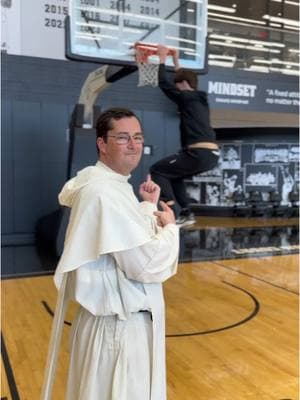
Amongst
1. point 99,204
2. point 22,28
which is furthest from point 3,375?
point 22,28

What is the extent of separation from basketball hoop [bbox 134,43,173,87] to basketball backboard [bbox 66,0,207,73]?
31cm

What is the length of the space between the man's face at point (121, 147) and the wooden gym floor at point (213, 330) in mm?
1484

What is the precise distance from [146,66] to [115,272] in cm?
299

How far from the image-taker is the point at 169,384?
248 centimetres

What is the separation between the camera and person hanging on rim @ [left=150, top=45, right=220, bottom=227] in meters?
3.30

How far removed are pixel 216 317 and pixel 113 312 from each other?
251cm

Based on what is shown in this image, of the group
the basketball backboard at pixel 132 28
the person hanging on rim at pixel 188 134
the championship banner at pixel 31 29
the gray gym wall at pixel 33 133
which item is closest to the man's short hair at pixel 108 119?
the person hanging on rim at pixel 188 134

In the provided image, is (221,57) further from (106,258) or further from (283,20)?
(106,258)

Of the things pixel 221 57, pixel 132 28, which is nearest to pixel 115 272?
pixel 132 28

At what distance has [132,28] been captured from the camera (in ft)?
17.3

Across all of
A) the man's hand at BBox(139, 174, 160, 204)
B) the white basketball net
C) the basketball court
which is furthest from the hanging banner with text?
the man's hand at BBox(139, 174, 160, 204)

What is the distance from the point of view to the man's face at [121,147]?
1.39m

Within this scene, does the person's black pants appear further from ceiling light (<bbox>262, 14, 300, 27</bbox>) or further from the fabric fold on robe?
ceiling light (<bbox>262, 14, 300, 27</bbox>)

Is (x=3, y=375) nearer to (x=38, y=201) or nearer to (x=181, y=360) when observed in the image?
(x=181, y=360)
